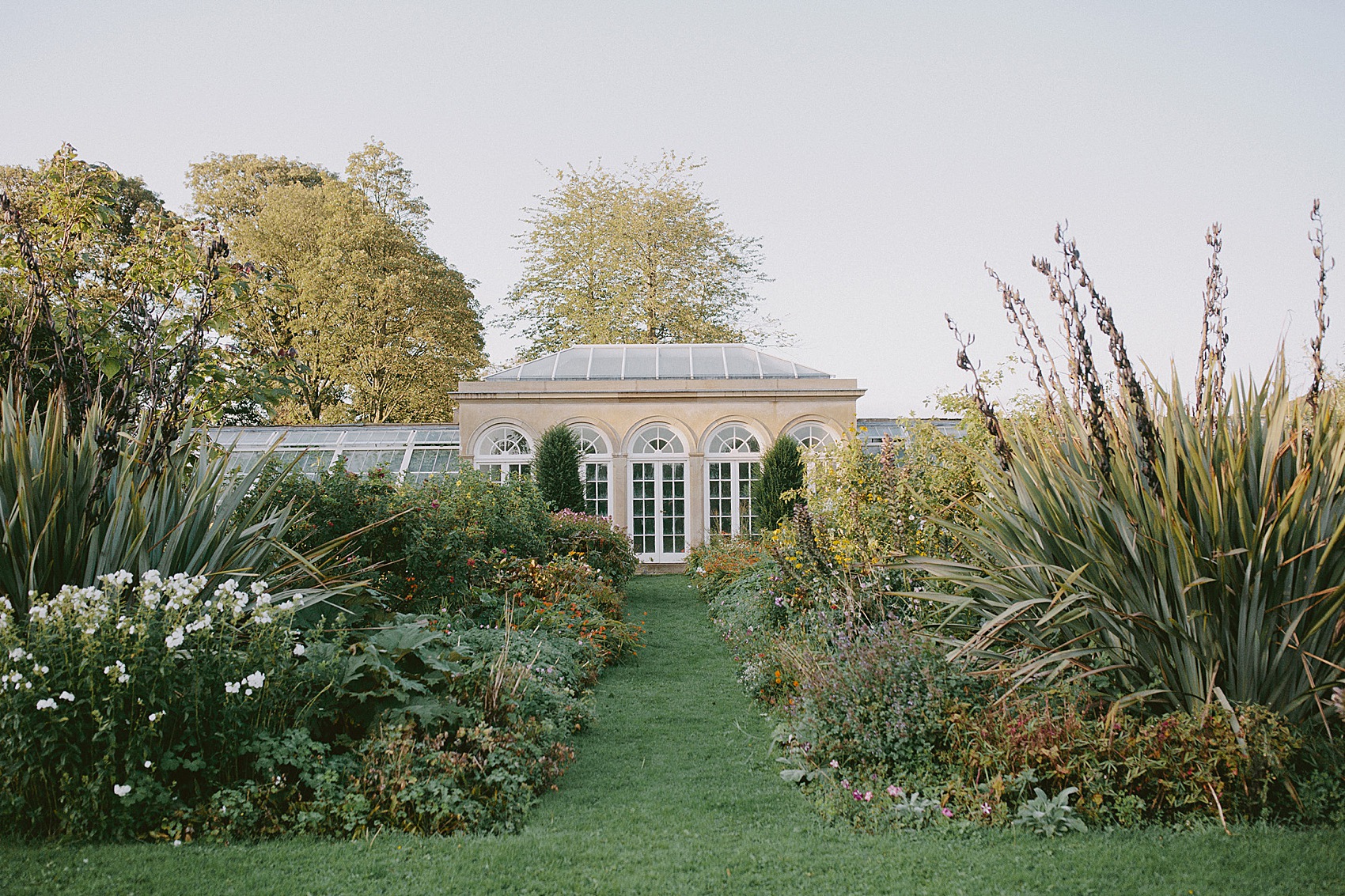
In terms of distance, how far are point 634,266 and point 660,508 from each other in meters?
9.50

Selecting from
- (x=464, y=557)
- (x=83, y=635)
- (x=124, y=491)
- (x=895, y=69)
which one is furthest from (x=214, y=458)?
(x=895, y=69)

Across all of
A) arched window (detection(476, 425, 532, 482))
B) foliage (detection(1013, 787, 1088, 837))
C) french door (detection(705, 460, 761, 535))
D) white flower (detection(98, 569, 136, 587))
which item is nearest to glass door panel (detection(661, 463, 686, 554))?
french door (detection(705, 460, 761, 535))

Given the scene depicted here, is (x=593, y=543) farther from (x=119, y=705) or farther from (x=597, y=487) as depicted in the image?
(x=119, y=705)

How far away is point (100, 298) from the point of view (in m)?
5.75

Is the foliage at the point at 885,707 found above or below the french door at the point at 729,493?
below

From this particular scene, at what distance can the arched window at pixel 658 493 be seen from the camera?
15.7m

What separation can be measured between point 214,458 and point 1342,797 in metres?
5.28

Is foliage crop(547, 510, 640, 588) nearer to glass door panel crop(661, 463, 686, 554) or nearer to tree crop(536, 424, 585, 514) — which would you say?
tree crop(536, 424, 585, 514)

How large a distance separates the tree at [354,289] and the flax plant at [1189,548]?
18719mm

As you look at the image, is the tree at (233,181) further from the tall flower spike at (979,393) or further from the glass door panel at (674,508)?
the tall flower spike at (979,393)

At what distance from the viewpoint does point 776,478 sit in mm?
14312

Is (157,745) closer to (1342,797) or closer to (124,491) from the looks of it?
(124,491)

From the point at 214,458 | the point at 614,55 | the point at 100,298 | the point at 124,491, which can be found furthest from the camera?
the point at 614,55

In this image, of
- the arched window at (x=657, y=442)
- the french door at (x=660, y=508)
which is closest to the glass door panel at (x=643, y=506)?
the french door at (x=660, y=508)
